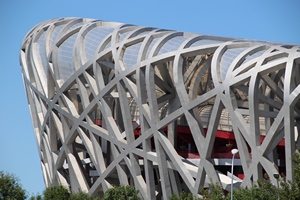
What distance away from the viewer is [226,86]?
8081 centimetres

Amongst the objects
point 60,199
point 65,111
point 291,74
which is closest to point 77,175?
point 65,111

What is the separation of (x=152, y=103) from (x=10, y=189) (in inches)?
585

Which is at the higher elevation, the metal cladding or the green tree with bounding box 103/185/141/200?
the metal cladding

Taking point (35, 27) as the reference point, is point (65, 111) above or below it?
below

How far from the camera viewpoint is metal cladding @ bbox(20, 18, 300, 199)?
80125 millimetres

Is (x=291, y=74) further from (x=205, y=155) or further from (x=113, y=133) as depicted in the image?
(x=113, y=133)

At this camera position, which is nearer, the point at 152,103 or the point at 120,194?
the point at 120,194

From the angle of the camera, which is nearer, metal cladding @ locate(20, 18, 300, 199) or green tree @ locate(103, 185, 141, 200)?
metal cladding @ locate(20, 18, 300, 199)

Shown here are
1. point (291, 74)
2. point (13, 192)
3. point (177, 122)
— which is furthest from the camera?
point (177, 122)

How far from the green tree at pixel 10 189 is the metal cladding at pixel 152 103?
905cm

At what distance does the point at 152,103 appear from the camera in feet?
293

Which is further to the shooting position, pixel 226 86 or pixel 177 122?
pixel 177 122

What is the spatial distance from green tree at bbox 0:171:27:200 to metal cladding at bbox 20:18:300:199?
9.05 metres

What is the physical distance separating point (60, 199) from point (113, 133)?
10075mm
